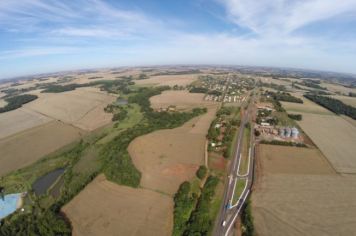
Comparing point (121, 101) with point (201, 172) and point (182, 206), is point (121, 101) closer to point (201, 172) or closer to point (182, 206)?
point (201, 172)

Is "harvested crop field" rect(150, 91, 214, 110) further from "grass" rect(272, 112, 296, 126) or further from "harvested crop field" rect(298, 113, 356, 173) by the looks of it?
"harvested crop field" rect(298, 113, 356, 173)

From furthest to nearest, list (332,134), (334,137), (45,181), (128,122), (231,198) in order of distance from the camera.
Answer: (128,122), (332,134), (334,137), (45,181), (231,198)

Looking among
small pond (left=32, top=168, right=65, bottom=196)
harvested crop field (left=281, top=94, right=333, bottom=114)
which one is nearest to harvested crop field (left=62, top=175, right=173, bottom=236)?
small pond (left=32, top=168, right=65, bottom=196)

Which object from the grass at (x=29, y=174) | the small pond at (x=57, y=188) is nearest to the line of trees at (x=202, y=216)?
the small pond at (x=57, y=188)

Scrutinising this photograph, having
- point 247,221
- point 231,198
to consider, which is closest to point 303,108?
→ point 231,198

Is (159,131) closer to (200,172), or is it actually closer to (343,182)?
(200,172)

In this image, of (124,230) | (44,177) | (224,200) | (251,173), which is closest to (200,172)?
(224,200)

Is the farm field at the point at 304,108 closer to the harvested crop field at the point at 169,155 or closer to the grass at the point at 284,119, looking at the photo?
the grass at the point at 284,119
